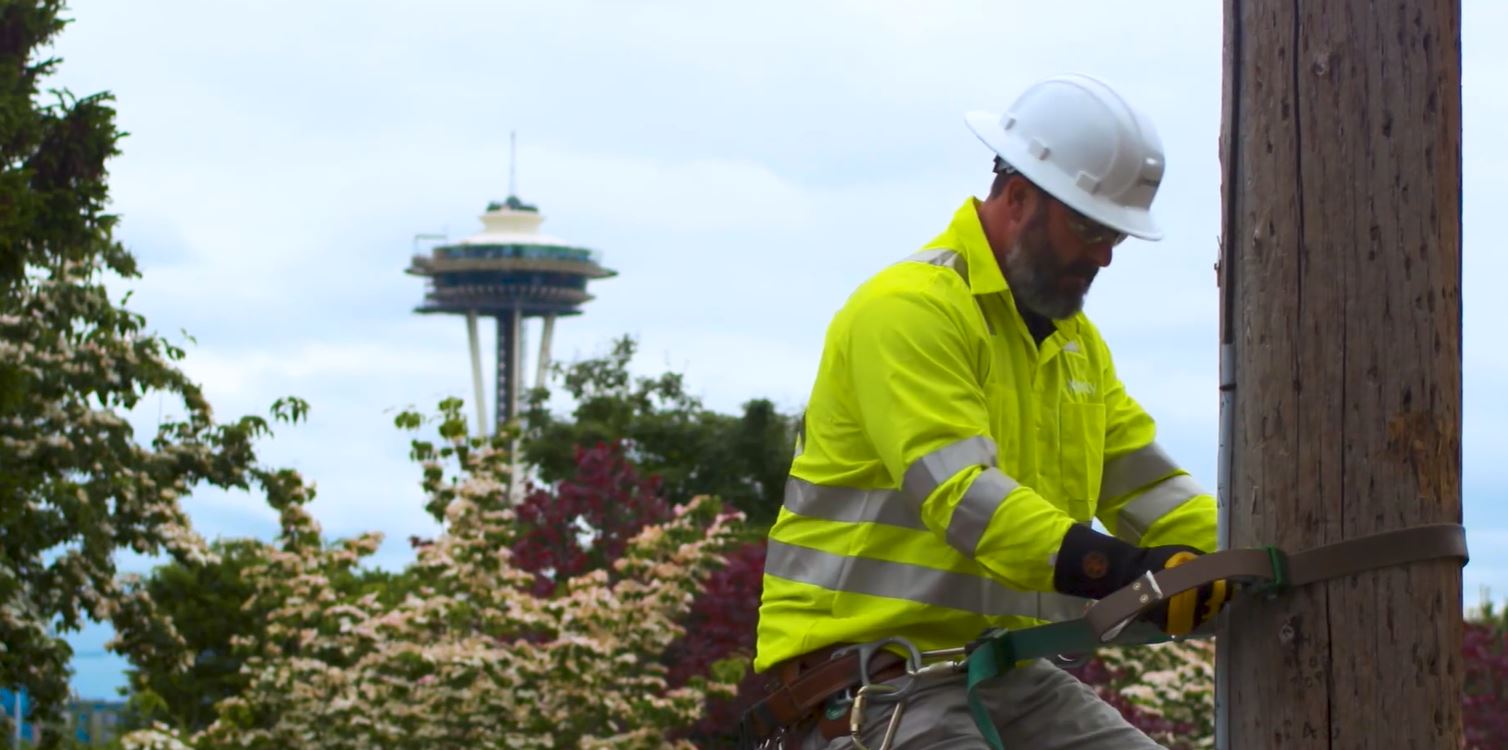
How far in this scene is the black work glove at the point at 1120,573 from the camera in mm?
3781

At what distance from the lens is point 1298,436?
3.79 meters

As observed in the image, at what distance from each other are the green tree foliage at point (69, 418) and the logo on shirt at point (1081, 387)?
7898 millimetres

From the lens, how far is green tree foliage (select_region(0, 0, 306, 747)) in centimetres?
1185

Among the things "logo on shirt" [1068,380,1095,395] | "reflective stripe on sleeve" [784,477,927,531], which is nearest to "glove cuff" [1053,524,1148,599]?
"reflective stripe on sleeve" [784,477,927,531]

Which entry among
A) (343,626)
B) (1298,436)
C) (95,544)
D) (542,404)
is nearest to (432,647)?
(343,626)

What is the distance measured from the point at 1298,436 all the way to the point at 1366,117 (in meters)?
0.56

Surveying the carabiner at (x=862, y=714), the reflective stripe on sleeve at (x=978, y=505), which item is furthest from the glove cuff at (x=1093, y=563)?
the carabiner at (x=862, y=714)

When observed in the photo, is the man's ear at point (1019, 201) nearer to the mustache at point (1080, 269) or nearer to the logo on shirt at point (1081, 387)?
the mustache at point (1080, 269)

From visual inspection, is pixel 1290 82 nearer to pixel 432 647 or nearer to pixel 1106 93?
pixel 1106 93

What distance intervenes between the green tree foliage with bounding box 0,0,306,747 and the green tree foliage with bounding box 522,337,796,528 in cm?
1037

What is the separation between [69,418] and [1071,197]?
10.5m

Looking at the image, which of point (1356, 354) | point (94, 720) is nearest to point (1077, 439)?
point (1356, 354)

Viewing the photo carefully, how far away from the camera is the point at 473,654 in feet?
40.9

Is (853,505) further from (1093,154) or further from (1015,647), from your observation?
(1093,154)
